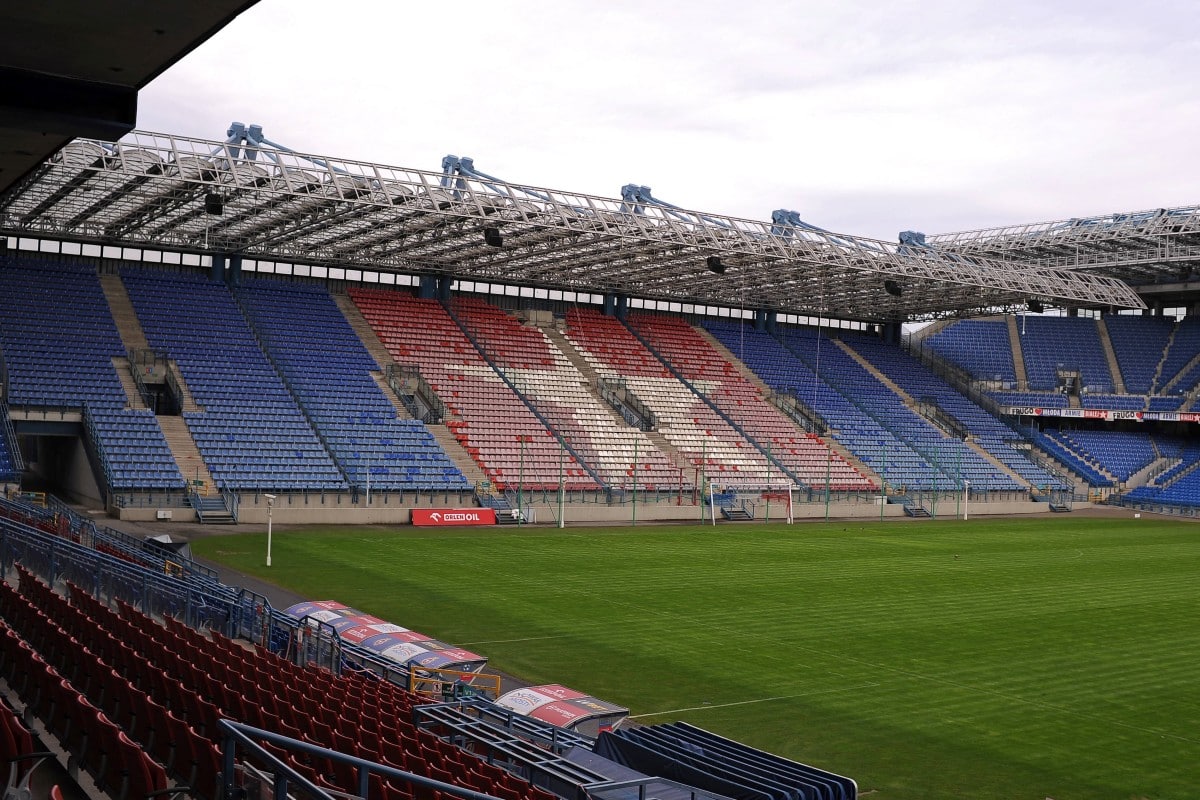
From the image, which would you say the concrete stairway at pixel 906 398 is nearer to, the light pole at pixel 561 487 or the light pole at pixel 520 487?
the light pole at pixel 561 487

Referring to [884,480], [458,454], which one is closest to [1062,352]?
[884,480]

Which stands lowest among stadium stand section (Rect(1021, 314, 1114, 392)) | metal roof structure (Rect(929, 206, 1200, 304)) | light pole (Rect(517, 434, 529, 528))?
light pole (Rect(517, 434, 529, 528))

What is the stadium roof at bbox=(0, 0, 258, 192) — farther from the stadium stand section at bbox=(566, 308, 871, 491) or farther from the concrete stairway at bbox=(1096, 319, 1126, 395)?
the concrete stairway at bbox=(1096, 319, 1126, 395)

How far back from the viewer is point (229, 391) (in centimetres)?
4756

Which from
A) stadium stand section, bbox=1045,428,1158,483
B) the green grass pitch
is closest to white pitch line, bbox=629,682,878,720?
the green grass pitch

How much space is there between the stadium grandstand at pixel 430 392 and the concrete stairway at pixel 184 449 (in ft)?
0.54

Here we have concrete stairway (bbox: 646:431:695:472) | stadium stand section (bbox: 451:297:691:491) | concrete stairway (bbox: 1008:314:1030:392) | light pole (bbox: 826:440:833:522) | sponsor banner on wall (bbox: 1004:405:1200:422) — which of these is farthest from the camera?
concrete stairway (bbox: 1008:314:1030:392)

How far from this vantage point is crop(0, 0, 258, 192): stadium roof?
24.1 feet

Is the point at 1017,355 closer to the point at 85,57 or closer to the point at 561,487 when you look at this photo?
the point at 561,487

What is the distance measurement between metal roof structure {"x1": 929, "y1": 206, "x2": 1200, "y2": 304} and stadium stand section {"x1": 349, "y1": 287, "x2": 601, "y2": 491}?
98.3 feet

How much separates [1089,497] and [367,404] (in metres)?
42.8

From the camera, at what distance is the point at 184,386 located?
46875 millimetres

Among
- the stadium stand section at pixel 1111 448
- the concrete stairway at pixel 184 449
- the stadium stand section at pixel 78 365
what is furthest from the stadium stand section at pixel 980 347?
the stadium stand section at pixel 78 365

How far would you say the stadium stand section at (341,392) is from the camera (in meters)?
46.6
